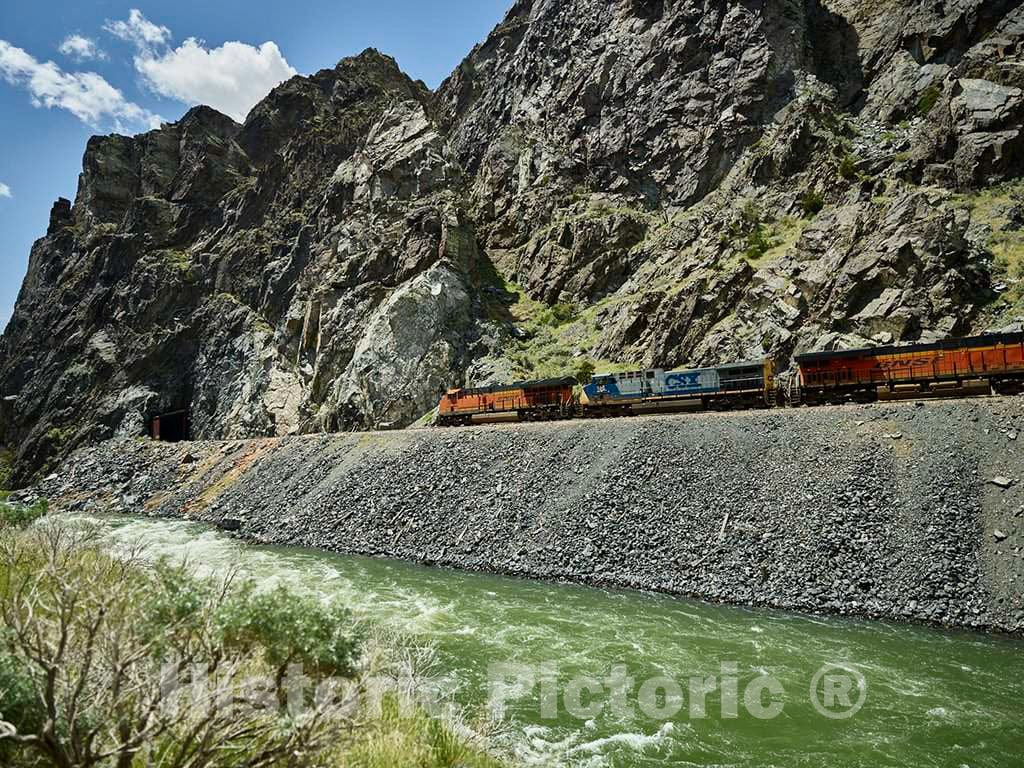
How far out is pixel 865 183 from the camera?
4022 centimetres

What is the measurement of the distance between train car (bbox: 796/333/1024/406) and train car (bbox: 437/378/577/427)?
43.8 feet

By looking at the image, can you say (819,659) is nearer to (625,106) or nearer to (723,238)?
(723,238)

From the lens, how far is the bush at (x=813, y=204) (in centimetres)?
4422

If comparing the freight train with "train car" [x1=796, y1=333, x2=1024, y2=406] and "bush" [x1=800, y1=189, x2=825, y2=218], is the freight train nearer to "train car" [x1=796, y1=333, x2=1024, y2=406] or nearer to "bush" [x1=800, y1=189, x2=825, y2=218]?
"train car" [x1=796, y1=333, x2=1024, y2=406]

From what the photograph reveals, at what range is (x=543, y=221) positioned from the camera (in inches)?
2500

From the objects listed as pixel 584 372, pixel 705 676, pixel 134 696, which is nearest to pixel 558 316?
pixel 584 372

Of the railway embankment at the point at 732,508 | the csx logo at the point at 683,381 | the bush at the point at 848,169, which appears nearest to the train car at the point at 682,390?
the csx logo at the point at 683,381

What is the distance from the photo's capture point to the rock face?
1447 inches

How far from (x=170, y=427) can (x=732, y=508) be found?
234 ft

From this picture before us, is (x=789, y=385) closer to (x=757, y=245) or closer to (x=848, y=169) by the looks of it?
(x=757, y=245)

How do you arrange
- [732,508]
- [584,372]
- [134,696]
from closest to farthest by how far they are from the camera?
[134,696], [732,508], [584,372]

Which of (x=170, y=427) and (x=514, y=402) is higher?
(x=170, y=427)

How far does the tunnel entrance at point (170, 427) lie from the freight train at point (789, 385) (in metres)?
48.1

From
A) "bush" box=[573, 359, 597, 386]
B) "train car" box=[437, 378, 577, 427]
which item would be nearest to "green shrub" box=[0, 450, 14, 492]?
"train car" box=[437, 378, 577, 427]
